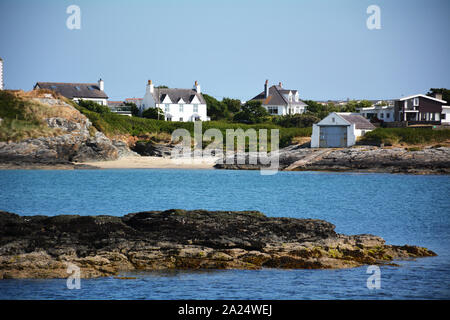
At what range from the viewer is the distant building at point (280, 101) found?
336 feet

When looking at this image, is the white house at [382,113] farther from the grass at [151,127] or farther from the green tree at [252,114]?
the grass at [151,127]

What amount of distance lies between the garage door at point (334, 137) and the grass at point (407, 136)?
91.0 inches

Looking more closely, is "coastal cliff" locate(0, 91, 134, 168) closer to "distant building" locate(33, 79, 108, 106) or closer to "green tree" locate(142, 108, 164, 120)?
"green tree" locate(142, 108, 164, 120)

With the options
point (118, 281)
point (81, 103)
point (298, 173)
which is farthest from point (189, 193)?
point (81, 103)

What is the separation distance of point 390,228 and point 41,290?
18314 mm

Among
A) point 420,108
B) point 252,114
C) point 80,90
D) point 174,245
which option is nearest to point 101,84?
point 80,90

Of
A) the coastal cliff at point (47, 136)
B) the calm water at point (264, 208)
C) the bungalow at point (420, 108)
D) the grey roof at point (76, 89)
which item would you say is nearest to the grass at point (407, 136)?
the calm water at point (264, 208)

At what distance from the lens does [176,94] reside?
93812 mm

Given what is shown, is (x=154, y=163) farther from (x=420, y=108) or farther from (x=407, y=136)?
(x=420, y=108)

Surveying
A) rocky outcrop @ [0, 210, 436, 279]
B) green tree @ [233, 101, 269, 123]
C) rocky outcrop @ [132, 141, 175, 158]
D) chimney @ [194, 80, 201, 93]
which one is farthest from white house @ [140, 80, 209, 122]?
rocky outcrop @ [0, 210, 436, 279]

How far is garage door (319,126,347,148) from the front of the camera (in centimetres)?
6800

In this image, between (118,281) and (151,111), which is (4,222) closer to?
(118,281)

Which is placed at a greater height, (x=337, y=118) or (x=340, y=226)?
(x=337, y=118)
